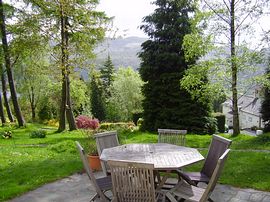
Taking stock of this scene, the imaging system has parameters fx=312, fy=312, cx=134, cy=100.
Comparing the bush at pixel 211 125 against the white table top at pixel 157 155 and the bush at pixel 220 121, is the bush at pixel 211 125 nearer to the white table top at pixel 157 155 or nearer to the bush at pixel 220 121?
the bush at pixel 220 121

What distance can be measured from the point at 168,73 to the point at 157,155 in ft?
36.6

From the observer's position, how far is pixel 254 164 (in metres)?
7.00

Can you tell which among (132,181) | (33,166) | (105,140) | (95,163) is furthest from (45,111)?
(132,181)

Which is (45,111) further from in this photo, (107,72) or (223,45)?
(223,45)

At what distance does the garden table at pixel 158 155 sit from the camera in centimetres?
434

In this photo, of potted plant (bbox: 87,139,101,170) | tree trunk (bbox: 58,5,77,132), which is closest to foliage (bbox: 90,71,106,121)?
tree trunk (bbox: 58,5,77,132)

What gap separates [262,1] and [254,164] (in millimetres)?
6679

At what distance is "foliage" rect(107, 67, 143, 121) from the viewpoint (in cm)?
3331

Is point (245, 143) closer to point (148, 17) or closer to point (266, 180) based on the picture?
point (266, 180)

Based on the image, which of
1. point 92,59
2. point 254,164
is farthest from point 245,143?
point 92,59

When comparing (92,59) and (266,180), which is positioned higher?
(92,59)

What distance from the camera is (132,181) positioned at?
12.3 ft

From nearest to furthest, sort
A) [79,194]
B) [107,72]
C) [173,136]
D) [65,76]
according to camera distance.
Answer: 1. [79,194]
2. [173,136]
3. [65,76]
4. [107,72]

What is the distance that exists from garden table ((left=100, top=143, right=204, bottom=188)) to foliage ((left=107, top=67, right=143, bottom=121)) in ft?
88.8
